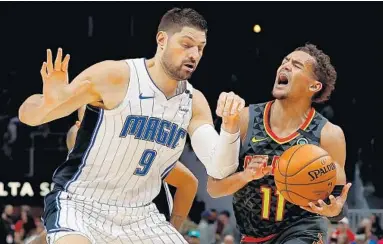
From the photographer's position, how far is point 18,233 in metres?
12.4

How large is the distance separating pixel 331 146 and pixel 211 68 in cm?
916

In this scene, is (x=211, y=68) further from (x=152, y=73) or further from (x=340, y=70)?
(x=152, y=73)

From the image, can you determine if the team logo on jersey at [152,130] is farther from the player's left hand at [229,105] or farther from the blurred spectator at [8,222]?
the blurred spectator at [8,222]

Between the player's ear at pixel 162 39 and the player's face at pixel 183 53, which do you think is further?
the player's ear at pixel 162 39

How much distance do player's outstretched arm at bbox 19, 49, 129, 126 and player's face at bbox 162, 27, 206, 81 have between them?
0.88 ft

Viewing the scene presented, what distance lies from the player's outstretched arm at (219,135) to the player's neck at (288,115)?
0.63 meters

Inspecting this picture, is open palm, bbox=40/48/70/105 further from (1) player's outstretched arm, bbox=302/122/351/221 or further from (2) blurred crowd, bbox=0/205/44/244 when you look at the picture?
(2) blurred crowd, bbox=0/205/44/244

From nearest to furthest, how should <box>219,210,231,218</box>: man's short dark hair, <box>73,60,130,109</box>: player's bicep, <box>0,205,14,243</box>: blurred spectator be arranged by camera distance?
<box>73,60,130,109</box>: player's bicep < <box>0,205,14,243</box>: blurred spectator < <box>219,210,231,218</box>: man's short dark hair

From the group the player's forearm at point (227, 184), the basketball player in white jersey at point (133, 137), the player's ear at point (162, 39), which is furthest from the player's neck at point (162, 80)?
the player's forearm at point (227, 184)

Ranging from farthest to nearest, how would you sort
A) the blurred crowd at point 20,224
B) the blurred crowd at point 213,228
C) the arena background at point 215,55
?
the arena background at point 215,55 < the blurred crowd at point 20,224 < the blurred crowd at point 213,228

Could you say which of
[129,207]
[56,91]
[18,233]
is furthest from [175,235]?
[18,233]

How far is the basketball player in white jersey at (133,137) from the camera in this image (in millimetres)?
4836

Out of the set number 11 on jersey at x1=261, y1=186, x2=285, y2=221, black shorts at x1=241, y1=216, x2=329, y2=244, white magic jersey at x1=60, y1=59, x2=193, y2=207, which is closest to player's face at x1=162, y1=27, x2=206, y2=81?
white magic jersey at x1=60, y1=59, x2=193, y2=207

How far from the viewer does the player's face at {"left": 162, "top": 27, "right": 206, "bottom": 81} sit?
5000mm
